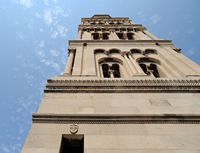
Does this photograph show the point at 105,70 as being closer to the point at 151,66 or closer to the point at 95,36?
the point at 151,66

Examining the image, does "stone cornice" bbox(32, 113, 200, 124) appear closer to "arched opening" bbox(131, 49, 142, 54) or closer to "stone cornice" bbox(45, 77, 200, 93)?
"stone cornice" bbox(45, 77, 200, 93)

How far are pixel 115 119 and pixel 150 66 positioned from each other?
9682mm

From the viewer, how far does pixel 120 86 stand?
38.3 ft

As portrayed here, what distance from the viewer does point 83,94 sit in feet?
36.6

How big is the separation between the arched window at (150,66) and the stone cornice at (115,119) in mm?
7657

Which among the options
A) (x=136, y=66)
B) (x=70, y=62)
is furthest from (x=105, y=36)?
(x=136, y=66)

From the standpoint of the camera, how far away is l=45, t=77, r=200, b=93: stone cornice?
11500 millimetres

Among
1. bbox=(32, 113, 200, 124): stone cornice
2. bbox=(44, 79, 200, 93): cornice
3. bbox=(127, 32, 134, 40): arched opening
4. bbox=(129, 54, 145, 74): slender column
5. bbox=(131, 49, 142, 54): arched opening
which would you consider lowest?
bbox=(32, 113, 200, 124): stone cornice

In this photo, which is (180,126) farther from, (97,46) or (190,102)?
(97,46)

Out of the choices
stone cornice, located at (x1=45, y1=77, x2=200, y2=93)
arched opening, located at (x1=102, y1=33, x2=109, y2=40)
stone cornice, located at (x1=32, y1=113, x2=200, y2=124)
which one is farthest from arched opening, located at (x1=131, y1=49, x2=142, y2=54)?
stone cornice, located at (x1=32, y1=113, x2=200, y2=124)

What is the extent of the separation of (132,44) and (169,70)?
20.4 ft

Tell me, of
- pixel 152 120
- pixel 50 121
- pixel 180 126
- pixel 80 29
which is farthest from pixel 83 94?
pixel 80 29

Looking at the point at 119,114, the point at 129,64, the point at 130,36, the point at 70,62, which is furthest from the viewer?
the point at 130,36

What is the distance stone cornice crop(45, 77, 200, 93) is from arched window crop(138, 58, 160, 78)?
4423mm
